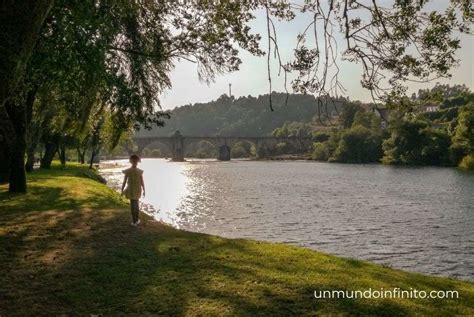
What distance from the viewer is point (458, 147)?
98.9 metres

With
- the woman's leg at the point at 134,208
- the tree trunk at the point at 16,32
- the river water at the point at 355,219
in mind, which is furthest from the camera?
the river water at the point at 355,219

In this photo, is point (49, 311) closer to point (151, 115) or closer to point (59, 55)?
point (59, 55)

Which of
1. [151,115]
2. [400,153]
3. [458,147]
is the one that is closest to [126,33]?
[151,115]

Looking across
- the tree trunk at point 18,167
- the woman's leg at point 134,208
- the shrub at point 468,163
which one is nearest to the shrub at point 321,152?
the shrub at point 468,163

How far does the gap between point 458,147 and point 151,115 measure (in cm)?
9181

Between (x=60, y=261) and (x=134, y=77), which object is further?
(x=134, y=77)

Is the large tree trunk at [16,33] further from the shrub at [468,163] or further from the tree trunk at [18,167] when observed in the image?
the shrub at [468,163]

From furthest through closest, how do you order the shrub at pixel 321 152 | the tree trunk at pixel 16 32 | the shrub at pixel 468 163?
the shrub at pixel 321 152, the shrub at pixel 468 163, the tree trunk at pixel 16 32

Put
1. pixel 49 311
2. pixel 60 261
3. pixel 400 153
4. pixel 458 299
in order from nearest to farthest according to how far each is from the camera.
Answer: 1. pixel 49 311
2. pixel 458 299
3. pixel 60 261
4. pixel 400 153

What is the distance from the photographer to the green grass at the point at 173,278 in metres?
8.19

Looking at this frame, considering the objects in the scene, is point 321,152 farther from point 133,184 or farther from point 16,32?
point 16,32

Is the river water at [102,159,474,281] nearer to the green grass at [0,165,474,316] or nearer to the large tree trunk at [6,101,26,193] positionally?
the green grass at [0,165,474,316]

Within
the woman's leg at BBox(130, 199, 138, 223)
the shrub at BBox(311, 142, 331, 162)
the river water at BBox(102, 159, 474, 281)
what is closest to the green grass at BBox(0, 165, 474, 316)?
the woman's leg at BBox(130, 199, 138, 223)

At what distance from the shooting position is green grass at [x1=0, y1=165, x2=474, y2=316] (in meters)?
8.19
